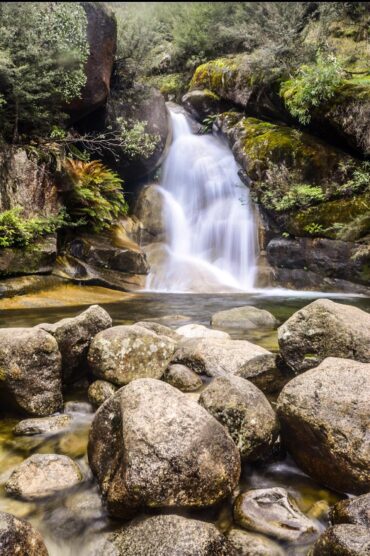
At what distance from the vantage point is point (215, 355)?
14.9 feet

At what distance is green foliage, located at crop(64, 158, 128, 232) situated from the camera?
1080 cm

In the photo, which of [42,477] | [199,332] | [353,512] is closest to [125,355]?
[42,477]

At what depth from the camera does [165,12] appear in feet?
81.5

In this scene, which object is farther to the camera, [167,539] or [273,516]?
[273,516]

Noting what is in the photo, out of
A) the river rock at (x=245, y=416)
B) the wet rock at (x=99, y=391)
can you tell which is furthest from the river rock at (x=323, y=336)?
the wet rock at (x=99, y=391)

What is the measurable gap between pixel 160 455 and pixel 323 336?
7.42 ft

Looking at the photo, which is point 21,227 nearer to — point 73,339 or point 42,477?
point 73,339

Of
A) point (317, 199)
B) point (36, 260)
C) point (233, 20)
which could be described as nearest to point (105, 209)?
point (36, 260)

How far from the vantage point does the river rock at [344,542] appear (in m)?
1.87

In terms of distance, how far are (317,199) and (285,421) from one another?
10.1m

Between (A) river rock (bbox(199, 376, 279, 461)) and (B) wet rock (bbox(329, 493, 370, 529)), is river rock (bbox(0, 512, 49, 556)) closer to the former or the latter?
(A) river rock (bbox(199, 376, 279, 461))

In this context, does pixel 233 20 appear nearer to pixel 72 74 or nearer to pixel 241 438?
pixel 72 74

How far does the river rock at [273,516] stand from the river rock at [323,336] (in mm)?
1623

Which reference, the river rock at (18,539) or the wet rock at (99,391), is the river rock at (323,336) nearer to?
the wet rock at (99,391)
